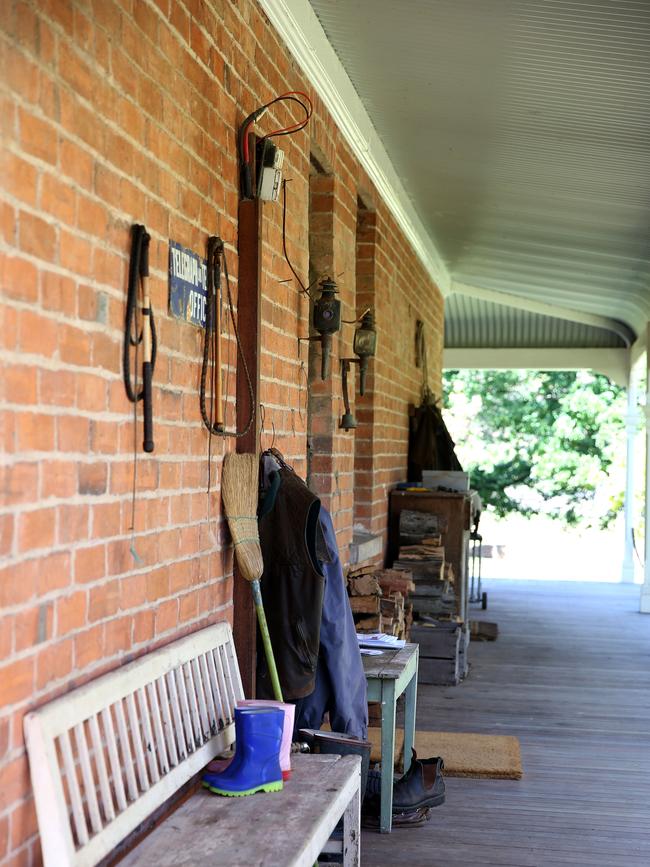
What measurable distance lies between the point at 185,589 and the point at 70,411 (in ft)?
3.07

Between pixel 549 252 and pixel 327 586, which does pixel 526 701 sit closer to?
pixel 327 586

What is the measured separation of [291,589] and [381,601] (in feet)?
6.88

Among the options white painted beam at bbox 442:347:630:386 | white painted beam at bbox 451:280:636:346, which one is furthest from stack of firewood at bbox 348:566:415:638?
white painted beam at bbox 442:347:630:386

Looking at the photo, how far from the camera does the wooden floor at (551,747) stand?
3.73 m

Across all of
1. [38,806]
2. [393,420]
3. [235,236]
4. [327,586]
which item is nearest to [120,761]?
[38,806]

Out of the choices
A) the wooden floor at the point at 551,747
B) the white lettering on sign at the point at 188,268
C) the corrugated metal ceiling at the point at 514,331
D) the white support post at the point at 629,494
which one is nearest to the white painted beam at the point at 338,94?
the white lettering on sign at the point at 188,268

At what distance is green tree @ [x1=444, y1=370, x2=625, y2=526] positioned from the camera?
74.2 feet

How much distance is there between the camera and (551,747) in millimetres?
5094

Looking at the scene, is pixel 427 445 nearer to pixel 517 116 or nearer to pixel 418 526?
pixel 418 526

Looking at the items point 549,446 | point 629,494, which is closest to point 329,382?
point 629,494

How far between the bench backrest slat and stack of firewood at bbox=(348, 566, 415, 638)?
6.41ft

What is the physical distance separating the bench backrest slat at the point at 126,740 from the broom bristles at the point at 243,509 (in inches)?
9.4

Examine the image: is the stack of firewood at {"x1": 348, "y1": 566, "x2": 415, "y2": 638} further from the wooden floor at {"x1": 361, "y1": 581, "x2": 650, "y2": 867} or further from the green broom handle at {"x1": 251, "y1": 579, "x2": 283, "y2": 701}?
the green broom handle at {"x1": 251, "y1": 579, "x2": 283, "y2": 701}

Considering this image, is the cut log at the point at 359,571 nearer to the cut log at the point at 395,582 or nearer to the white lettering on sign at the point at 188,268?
the cut log at the point at 395,582
